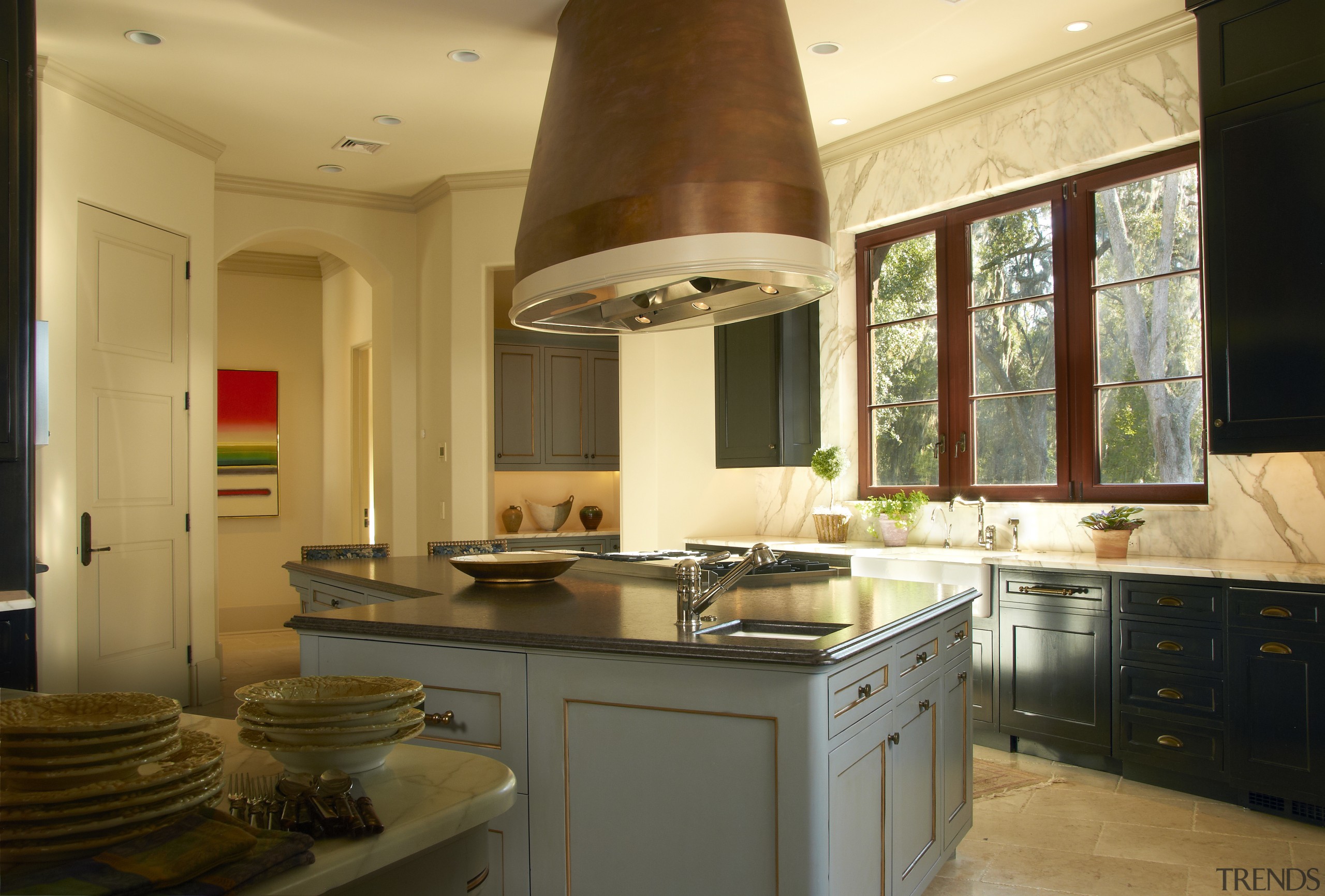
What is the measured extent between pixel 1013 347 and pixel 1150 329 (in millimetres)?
684

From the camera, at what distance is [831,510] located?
17.8 ft

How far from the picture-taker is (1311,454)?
3.74 metres

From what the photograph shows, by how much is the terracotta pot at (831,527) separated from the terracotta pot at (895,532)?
0.31 m

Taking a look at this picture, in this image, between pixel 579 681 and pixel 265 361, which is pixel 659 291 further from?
pixel 265 361

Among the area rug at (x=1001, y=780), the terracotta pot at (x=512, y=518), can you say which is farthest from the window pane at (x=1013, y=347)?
the terracotta pot at (x=512, y=518)

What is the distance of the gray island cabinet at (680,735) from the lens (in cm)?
193

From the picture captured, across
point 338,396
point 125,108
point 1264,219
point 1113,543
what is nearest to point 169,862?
point 1113,543

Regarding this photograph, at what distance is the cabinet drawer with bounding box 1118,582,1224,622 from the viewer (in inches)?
138

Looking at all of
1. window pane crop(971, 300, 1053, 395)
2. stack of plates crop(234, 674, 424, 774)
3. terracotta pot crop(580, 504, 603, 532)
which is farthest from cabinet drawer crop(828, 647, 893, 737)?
terracotta pot crop(580, 504, 603, 532)

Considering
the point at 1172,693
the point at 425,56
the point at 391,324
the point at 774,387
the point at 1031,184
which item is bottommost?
the point at 1172,693

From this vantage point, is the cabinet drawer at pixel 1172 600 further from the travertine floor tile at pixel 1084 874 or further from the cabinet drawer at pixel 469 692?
the cabinet drawer at pixel 469 692

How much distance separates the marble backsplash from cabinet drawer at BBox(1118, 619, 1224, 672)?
595 millimetres

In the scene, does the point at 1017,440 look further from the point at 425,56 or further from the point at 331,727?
the point at 331,727

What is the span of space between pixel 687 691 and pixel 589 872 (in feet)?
1.61
